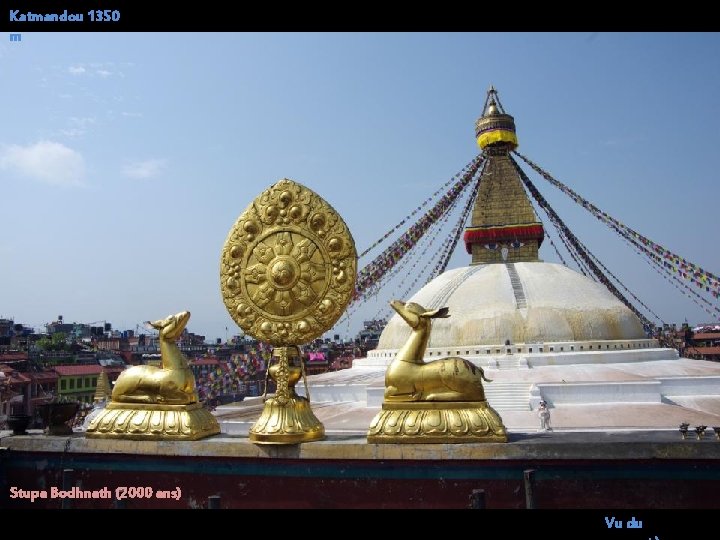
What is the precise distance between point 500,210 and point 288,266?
15.9 meters

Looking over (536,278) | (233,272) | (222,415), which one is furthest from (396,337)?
(233,272)

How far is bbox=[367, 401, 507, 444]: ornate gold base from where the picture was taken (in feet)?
15.7

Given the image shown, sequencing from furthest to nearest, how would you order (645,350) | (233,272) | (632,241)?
1. (632,241)
2. (645,350)
3. (233,272)

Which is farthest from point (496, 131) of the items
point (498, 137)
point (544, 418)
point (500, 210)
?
point (544, 418)

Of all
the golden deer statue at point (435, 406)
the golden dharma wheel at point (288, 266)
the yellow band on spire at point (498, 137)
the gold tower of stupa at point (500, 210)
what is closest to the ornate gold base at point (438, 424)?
the golden deer statue at point (435, 406)

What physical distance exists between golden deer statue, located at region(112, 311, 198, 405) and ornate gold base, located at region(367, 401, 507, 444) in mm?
1778

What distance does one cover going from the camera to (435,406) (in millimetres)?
4914

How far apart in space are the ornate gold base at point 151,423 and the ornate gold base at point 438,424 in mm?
1636

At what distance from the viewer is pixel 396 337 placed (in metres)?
17.5

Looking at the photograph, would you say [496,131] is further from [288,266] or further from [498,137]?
[288,266]

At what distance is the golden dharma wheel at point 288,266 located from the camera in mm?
5352

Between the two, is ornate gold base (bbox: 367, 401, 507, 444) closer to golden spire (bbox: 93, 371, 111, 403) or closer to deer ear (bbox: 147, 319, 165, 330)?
deer ear (bbox: 147, 319, 165, 330)

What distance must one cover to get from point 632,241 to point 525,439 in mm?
13426
